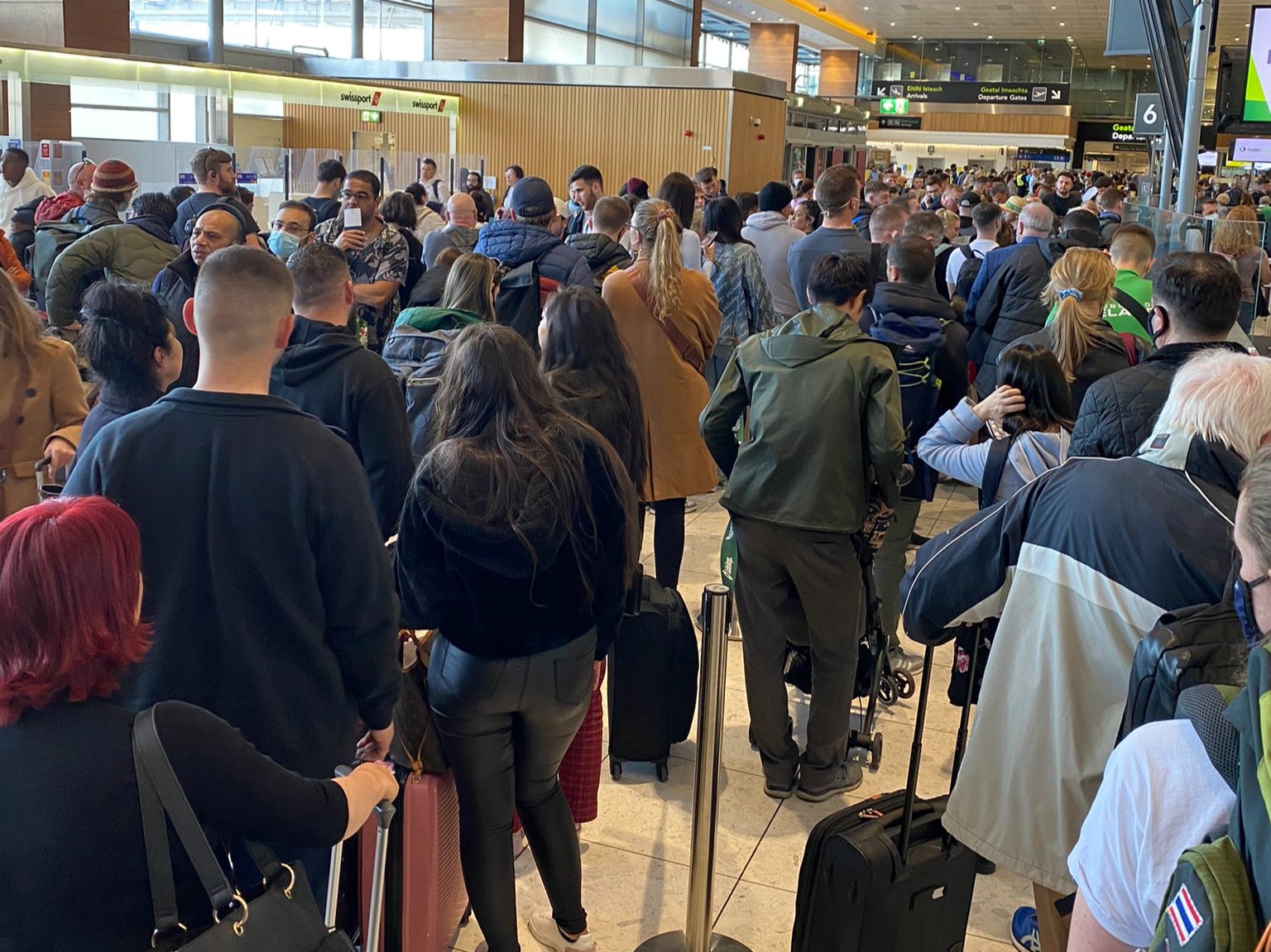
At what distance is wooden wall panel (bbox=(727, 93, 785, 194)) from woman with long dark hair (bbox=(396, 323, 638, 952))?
1777 centimetres

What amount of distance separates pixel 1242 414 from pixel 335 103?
20.1 meters

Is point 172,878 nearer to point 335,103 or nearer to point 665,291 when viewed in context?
point 665,291

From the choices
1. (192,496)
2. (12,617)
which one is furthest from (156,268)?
(12,617)

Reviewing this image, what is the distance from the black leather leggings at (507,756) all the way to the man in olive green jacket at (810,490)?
3.66 ft

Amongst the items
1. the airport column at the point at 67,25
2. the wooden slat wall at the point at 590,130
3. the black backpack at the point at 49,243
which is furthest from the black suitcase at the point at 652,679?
the wooden slat wall at the point at 590,130

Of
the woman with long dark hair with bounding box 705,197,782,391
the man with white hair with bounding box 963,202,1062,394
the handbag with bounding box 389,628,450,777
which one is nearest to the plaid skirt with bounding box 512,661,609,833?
the handbag with bounding box 389,628,450,777

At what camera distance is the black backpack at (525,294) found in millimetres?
5473

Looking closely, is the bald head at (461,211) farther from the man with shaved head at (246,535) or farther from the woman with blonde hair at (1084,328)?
the man with shaved head at (246,535)

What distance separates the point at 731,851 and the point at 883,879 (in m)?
1.12

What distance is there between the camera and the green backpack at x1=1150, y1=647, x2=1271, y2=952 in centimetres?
115

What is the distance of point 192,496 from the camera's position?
7.06 ft

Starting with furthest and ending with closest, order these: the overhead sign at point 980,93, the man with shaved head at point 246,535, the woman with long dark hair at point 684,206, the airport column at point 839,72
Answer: the airport column at point 839,72, the overhead sign at point 980,93, the woman with long dark hair at point 684,206, the man with shaved head at point 246,535

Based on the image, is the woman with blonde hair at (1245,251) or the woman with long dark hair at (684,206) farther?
the woman with blonde hair at (1245,251)

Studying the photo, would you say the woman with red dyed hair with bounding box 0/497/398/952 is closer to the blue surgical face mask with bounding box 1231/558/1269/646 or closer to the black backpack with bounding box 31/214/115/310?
the blue surgical face mask with bounding box 1231/558/1269/646
